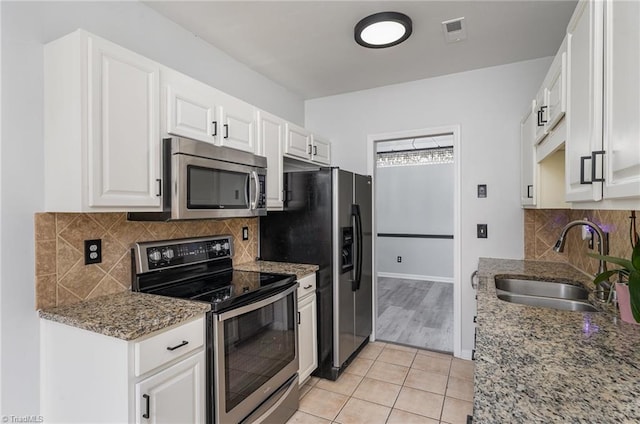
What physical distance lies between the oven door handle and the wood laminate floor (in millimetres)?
1723

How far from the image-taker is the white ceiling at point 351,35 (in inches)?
80.1

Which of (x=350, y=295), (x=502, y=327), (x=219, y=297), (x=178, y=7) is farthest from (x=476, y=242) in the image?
(x=178, y=7)

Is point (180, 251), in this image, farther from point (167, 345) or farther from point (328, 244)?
point (328, 244)

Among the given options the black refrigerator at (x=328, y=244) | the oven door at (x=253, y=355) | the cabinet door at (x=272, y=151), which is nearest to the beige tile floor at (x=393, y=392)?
the black refrigerator at (x=328, y=244)

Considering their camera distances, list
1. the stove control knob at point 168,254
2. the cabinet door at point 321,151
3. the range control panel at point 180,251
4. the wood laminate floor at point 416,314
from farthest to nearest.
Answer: the wood laminate floor at point 416,314 → the cabinet door at point 321,151 → the stove control knob at point 168,254 → the range control panel at point 180,251

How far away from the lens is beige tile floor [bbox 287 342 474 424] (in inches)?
85.9

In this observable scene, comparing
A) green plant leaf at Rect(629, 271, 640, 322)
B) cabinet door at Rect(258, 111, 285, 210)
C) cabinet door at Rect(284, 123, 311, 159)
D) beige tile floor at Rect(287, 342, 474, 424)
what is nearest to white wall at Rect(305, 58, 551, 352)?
beige tile floor at Rect(287, 342, 474, 424)

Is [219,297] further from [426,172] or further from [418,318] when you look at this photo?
[426,172]

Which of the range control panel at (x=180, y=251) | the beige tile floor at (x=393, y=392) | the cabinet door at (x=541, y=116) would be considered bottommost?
the beige tile floor at (x=393, y=392)

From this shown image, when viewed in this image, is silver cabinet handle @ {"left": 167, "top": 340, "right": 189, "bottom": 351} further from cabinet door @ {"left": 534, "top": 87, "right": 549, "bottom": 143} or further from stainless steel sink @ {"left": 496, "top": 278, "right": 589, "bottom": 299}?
cabinet door @ {"left": 534, "top": 87, "right": 549, "bottom": 143}

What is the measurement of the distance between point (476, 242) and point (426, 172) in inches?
130

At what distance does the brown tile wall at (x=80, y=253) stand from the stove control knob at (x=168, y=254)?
0.10m

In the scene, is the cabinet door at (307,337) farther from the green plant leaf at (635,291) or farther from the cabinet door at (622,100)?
the cabinet door at (622,100)

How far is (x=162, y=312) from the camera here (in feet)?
4.82
